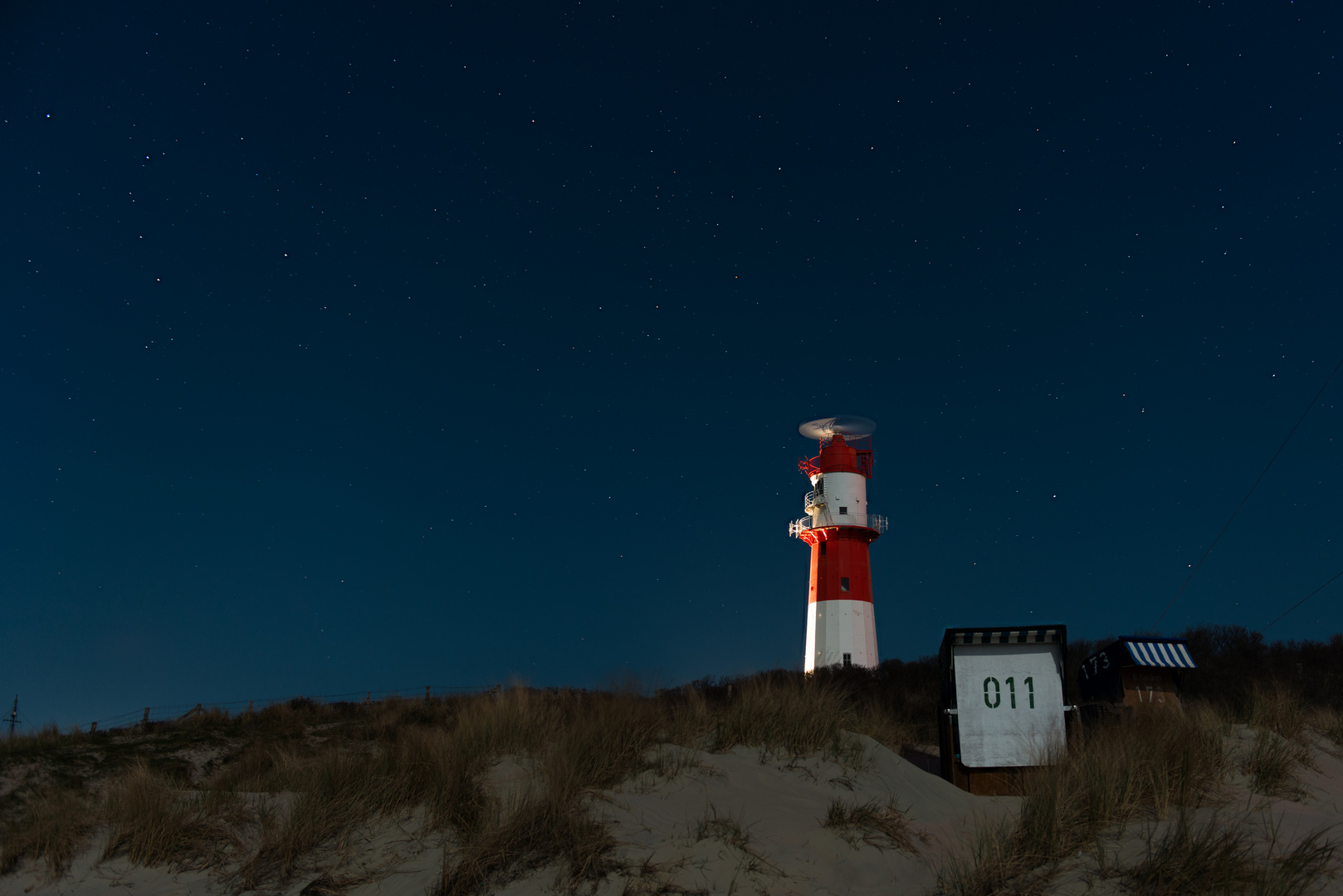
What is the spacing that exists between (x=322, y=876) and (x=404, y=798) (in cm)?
117

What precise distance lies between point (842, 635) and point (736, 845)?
24637mm

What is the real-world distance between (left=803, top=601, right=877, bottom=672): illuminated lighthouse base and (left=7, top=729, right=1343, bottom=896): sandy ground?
21.1 m

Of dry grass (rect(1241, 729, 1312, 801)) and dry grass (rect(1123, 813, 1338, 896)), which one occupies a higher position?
dry grass (rect(1241, 729, 1312, 801))

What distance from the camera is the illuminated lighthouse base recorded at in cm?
3031

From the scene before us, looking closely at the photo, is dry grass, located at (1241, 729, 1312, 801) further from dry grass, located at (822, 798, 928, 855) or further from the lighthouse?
the lighthouse

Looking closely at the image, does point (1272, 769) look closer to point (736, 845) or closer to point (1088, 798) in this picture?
point (1088, 798)

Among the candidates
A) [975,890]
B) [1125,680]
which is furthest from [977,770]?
[975,890]

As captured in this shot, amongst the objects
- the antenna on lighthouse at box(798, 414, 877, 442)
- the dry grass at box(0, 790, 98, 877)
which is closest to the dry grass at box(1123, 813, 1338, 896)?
the dry grass at box(0, 790, 98, 877)

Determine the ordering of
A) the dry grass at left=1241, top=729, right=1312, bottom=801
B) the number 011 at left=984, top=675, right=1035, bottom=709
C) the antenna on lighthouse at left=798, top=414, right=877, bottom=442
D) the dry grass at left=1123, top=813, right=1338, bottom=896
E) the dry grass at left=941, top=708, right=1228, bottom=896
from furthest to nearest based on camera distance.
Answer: the antenna on lighthouse at left=798, top=414, right=877, bottom=442
the number 011 at left=984, top=675, right=1035, bottom=709
the dry grass at left=1241, top=729, right=1312, bottom=801
the dry grass at left=941, top=708, right=1228, bottom=896
the dry grass at left=1123, top=813, right=1338, bottom=896

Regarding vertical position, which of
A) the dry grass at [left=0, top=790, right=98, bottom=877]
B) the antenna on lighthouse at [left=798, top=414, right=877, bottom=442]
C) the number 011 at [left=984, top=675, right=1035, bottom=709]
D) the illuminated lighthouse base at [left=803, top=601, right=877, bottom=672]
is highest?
the antenna on lighthouse at [left=798, top=414, right=877, bottom=442]

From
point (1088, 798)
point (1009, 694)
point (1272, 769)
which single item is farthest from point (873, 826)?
point (1009, 694)

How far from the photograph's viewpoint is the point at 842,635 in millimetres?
30547

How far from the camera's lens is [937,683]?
814 inches

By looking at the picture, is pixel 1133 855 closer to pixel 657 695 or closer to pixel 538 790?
pixel 538 790
